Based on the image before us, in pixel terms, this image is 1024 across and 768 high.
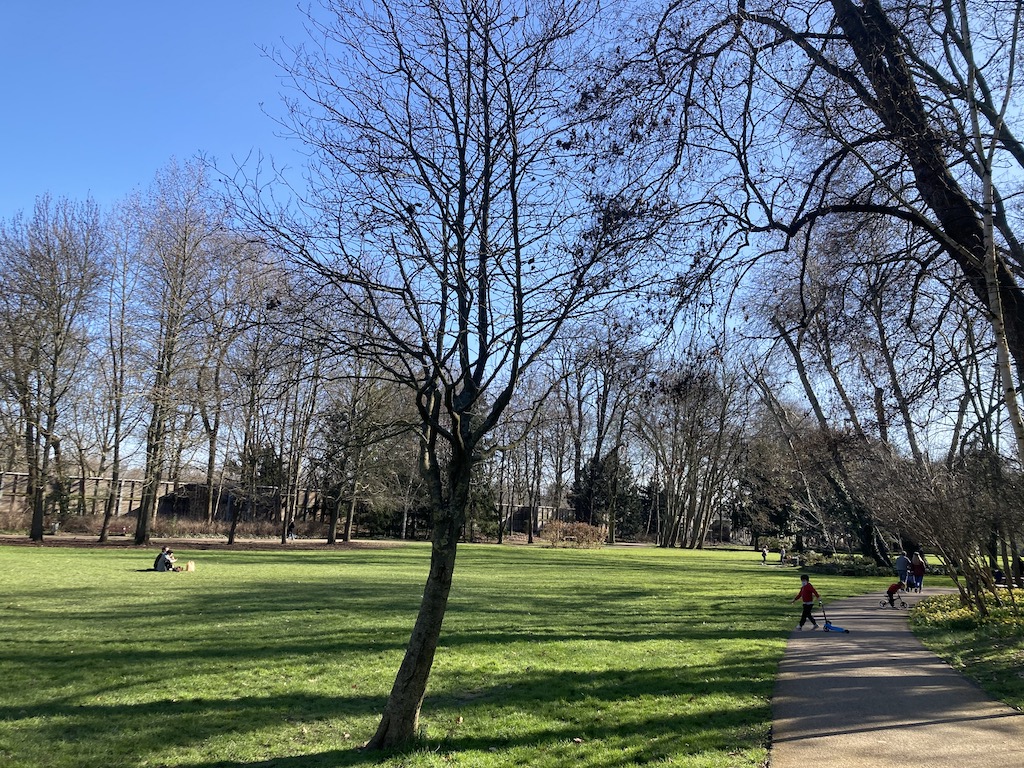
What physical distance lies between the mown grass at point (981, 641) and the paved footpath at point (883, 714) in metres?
0.30

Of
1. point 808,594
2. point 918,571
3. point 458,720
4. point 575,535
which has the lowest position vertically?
point 575,535

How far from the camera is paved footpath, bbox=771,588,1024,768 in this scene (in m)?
6.29

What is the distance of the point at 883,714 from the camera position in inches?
304

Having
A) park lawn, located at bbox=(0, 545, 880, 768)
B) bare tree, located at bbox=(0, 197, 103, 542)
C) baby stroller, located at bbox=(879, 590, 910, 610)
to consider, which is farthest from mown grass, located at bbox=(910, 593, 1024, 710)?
bare tree, located at bbox=(0, 197, 103, 542)

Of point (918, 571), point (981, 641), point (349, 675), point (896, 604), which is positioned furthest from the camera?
point (918, 571)

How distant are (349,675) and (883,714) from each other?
6.43 metres

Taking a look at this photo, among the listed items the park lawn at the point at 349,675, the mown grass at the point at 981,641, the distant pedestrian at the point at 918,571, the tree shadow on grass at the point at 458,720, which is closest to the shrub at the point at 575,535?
the distant pedestrian at the point at 918,571

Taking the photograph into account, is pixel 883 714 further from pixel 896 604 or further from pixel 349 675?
pixel 896 604

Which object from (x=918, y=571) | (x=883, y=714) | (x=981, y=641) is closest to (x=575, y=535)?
(x=918, y=571)

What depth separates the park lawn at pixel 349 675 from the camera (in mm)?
6523

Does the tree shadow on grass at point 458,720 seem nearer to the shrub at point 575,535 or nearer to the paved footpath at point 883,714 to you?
the paved footpath at point 883,714

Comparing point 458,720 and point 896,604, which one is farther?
point 896,604

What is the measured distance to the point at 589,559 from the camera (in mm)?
37562

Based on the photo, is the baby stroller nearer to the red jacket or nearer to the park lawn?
the park lawn
